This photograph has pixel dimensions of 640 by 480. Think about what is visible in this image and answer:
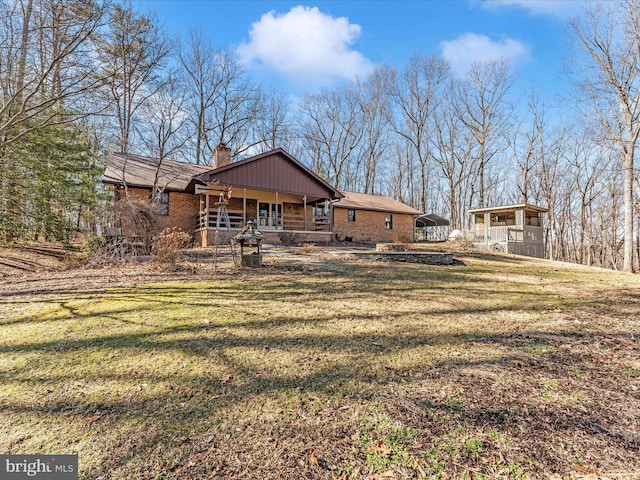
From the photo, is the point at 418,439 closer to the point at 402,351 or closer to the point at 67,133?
the point at 402,351

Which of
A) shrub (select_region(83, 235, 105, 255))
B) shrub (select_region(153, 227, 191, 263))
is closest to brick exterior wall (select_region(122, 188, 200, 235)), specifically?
shrub (select_region(83, 235, 105, 255))

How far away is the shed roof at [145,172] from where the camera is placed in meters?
14.8

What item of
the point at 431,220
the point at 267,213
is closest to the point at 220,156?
the point at 267,213

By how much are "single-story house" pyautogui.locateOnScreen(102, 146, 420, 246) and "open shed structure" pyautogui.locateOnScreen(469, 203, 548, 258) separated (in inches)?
217

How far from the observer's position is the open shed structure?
19953mm

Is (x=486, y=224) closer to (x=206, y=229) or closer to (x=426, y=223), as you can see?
(x=426, y=223)

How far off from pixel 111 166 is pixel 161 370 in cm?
1724

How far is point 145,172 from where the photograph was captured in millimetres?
16734

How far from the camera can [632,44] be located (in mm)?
13820

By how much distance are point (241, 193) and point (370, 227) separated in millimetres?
10414

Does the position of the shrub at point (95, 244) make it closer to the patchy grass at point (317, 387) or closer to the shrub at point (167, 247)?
the shrub at point (167, 247)

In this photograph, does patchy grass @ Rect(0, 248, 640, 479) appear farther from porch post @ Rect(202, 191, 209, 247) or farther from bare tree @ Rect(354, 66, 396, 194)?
bare tree @ Rect(354, 66, 396, 194)

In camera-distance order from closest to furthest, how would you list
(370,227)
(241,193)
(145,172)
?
(145,172), (241,193), (370,227)

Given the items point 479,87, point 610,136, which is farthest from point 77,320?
point 479,87
